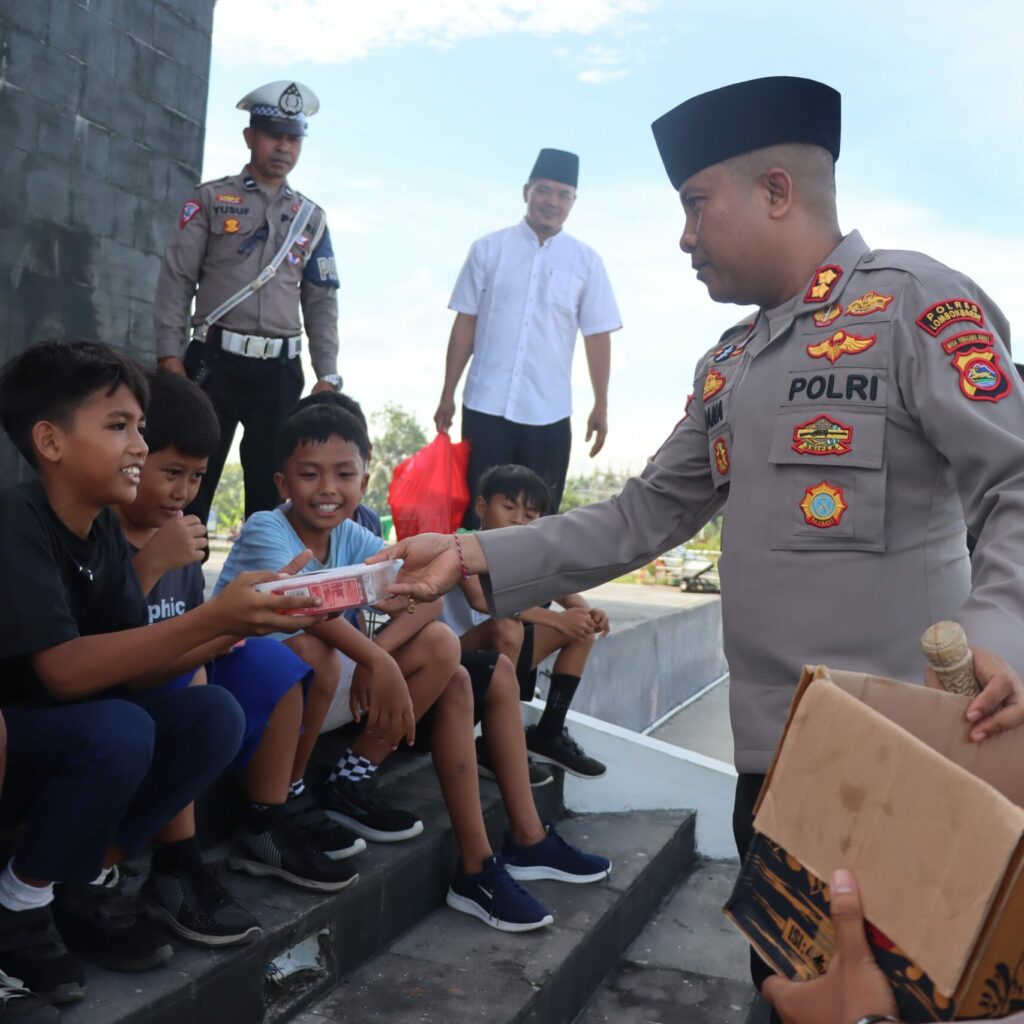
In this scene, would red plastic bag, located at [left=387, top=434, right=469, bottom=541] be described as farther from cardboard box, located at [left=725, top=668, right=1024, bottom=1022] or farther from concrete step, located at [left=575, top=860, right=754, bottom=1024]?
cardboard box, located at [left=725, top=668, right=1024, bottom=1022]

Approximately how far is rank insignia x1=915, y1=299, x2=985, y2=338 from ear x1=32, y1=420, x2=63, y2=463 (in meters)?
1.41

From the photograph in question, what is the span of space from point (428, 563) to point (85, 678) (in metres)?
0.60

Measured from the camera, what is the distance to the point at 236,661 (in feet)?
7.65

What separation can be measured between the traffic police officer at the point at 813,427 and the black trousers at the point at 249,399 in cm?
212

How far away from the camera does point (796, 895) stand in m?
1.06

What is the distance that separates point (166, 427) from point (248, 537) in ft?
1.35

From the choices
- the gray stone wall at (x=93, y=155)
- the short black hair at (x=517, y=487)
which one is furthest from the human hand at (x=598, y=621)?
the gray stone wall at (x=93, y=155)

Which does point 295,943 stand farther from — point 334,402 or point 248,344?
point 248,344

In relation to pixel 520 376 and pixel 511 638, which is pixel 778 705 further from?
pixel 520 376

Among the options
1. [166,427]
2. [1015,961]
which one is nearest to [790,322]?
[1015,961]

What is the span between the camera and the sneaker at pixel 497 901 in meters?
2.58

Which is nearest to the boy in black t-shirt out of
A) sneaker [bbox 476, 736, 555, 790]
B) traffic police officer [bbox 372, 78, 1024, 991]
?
traffic police officer [bbox 372, 78, 1024, 991]

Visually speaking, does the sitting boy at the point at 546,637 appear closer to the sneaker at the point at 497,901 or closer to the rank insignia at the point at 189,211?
the sneaker at the point at 497,901

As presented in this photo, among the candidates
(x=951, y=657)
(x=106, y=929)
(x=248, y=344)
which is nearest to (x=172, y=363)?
(x=248, y=344)
